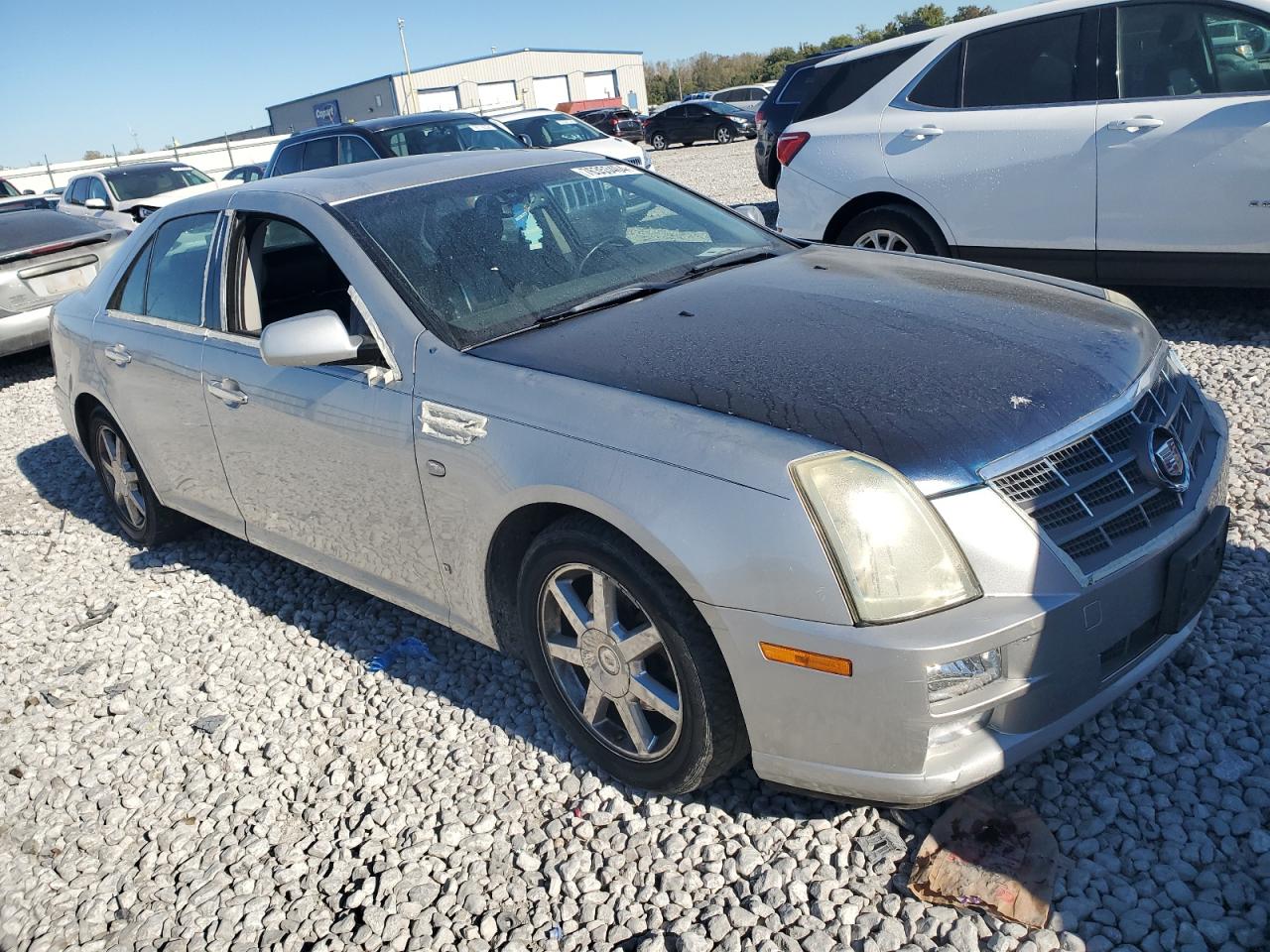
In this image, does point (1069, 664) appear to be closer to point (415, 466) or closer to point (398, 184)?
point (415, 466)

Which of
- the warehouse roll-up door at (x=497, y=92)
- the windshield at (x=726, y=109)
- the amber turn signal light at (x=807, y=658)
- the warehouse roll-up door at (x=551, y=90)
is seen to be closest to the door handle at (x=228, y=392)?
the amber turn signal light at (x=807, y=658)

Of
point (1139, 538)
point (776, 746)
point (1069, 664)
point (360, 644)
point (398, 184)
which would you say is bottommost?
point (360, 644)

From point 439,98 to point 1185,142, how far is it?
201 feet

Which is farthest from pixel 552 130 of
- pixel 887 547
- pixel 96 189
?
pixel 887 547

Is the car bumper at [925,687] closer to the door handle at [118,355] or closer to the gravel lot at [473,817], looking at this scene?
the gravel lot at [473,817]

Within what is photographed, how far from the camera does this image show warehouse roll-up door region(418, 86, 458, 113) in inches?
2382

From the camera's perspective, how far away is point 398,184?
368 cm

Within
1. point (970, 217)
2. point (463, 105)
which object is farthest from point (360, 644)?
point (463, 105)

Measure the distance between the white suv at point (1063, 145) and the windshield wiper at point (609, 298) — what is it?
343 cm

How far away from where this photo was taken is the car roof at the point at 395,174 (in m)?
3.65

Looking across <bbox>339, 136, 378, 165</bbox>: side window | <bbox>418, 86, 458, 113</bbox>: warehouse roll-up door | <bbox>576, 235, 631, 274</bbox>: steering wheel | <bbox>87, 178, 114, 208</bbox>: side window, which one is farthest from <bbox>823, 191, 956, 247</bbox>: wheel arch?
<bbox>418, 86, 458, 113</bbox>: warehouse roll-up door

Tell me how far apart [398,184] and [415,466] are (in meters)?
1.19

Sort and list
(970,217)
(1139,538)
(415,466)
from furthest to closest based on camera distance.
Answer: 1. (970,217)
2. (415,466)
3. (1139,538)

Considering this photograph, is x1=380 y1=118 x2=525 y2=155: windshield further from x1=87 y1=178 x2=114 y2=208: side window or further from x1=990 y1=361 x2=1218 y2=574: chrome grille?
x1=990 y1=361 x2=1218 y2=574: chrome grille
